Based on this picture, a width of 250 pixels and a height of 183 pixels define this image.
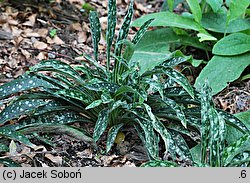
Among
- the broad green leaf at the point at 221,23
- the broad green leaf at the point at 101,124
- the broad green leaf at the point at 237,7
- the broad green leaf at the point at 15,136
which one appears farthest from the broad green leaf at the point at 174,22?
the broad green leaf at the point at 15,136

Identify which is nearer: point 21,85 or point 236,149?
point 236,149

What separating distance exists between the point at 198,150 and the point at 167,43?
112 cm

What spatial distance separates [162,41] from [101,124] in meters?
1.22

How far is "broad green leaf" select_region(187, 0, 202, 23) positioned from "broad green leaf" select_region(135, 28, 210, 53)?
0.79 feet

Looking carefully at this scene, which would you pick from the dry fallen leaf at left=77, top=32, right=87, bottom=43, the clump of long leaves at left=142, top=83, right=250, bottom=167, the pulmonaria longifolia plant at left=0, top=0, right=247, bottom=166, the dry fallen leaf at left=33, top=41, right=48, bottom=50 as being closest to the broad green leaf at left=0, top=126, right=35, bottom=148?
the pulmonaria longifolia plant at left=0, top=0, right=247, bottom=166

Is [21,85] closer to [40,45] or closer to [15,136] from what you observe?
[15,136]

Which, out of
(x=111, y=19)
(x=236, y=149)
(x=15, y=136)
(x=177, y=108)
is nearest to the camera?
(x=236, y=149)

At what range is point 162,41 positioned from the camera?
3775 mm

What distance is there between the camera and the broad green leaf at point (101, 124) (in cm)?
273

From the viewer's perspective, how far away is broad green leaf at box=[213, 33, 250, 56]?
11.2 ft

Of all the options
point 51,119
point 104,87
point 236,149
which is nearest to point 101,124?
point 104,87

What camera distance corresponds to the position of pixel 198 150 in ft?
9.39

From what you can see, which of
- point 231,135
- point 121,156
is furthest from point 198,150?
point 121,156

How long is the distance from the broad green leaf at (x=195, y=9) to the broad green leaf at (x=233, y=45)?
24cm
